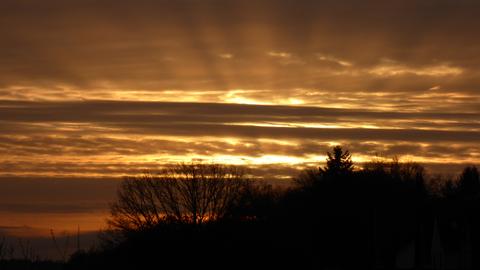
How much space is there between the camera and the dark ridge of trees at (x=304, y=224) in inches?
1927

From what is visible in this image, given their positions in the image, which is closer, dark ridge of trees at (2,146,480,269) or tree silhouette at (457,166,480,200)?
dark ridge of trees at (2,146,480,269)

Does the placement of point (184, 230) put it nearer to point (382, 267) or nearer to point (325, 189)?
point (382, 267)

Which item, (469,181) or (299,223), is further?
(469,181)

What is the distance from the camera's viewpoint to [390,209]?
282 ft

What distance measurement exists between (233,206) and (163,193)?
806 cm

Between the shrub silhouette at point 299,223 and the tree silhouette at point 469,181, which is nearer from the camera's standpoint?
the shrub silhouette at point 299,223

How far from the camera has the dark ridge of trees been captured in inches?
1927

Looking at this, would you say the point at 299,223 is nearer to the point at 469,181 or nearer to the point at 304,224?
the point at 304,224

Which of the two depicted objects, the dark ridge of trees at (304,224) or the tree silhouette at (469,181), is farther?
the tree silhouette at (469,181)

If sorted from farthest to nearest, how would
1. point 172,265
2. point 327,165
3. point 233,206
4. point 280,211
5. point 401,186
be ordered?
point 327,165, point 401,186, point 280,211, point 233,206, point 172,265

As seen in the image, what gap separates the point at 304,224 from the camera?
83.6 meters

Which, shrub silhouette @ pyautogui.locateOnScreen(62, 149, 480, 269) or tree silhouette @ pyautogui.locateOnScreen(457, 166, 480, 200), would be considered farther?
tree silhouette @ pyautogui.locateOnScreen(457, 166, 480, 200)

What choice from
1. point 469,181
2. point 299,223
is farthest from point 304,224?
point 469,181

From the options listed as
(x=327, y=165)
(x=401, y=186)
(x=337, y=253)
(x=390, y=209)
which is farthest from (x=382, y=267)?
(x=327, y=165)
